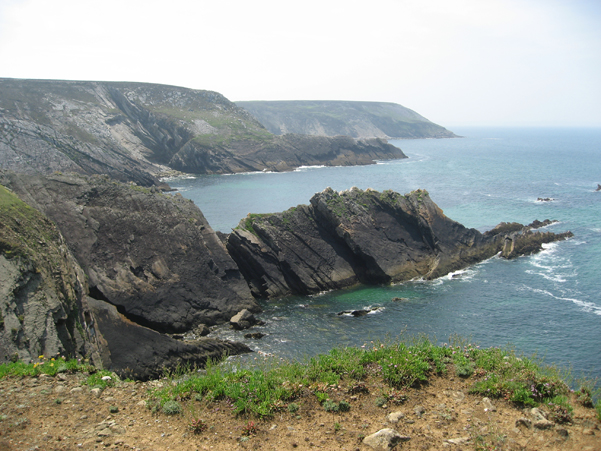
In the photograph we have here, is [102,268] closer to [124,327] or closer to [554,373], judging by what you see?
[124,327]

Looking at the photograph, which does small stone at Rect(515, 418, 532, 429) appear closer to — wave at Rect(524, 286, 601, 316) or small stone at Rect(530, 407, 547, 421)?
small stone at Rect(530, 407, 547, 421)

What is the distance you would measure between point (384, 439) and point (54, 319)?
14.8 m

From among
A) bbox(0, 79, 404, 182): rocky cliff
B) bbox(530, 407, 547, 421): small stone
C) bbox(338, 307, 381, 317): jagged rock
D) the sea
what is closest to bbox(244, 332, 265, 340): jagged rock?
the sea

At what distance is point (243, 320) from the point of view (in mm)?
31922

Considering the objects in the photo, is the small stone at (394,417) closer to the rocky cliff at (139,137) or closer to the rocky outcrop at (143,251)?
the rocky outcrop at (143,251)

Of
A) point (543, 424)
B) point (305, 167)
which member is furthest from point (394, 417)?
point (305, 167)

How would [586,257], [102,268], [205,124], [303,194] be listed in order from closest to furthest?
[102,268] → [586,257] → [303,194] → [205,124]

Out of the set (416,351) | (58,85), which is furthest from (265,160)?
(416,351)

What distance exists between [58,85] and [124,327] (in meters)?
130

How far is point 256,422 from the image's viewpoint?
1050 cm

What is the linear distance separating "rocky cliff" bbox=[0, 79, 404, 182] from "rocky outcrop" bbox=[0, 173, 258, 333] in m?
59.1

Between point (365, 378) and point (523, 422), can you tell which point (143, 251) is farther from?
point (523, 422)

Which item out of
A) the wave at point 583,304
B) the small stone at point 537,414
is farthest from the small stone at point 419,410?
the wave at point 583,304

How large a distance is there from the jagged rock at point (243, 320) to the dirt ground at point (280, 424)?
19845mm
